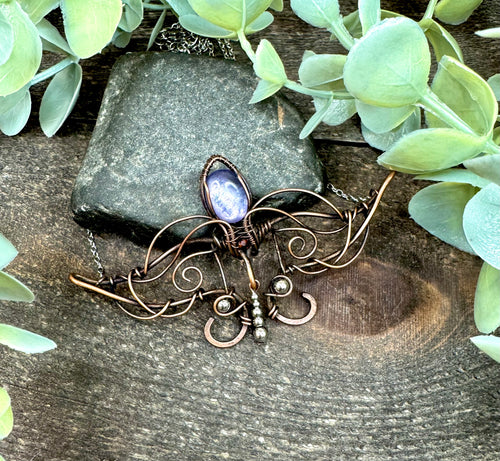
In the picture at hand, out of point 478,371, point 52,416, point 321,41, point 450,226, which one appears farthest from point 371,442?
point 321,41

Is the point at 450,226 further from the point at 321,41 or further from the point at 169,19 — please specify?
the point at 169,19

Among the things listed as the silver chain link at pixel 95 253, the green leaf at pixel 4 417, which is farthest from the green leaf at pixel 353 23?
the green leaf at pixel 4 417

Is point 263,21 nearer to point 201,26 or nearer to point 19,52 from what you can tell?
point 201,26

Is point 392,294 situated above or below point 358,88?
below

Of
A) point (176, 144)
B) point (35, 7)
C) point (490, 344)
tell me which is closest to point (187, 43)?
point (176, 144)

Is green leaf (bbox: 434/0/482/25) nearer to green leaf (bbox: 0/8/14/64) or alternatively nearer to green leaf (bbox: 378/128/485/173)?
green leaf (bbox: 378/128/485/173)

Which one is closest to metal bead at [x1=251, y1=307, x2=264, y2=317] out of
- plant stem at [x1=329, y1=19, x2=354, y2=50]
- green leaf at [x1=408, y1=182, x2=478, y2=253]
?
green leaf at [x1=408, y1=182, x2=478, y2=253]
